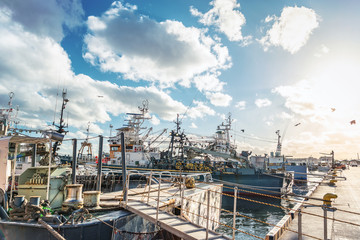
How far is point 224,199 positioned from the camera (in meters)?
28.2

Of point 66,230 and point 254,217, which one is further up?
point 66,230

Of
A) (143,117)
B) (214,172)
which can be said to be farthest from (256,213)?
(143,117)

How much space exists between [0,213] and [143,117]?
34.2m

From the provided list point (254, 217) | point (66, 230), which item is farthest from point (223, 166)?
point (66, 230)

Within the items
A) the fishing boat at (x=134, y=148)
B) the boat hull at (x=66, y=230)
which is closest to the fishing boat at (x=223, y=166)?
the fishing boat at (x=134, y=148)

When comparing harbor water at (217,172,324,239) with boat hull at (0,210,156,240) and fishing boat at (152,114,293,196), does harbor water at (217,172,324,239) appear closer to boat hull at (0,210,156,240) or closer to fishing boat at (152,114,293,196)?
fishing boat at (152,114,293,196)

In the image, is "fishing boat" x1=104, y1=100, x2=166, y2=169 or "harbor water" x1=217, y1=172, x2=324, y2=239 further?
"fishing boat" x1=104, y1=100, x2=166, y2=169

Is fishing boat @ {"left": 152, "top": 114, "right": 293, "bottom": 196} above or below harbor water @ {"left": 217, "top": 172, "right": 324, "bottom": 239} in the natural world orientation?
above

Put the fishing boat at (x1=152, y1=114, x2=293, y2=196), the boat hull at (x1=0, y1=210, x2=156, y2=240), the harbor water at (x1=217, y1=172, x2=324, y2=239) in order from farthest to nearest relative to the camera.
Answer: the fishing boat at (x1=152, y1=114, x2=293, y2=196) → the harbor water at (x1=217, y1=172, x2=324, y2=239) → the boat hull at (x1=0, y1=210, x2=156, y2=240)

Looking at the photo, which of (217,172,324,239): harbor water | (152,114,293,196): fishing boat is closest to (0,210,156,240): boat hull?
(217,172,324,239): harbor water

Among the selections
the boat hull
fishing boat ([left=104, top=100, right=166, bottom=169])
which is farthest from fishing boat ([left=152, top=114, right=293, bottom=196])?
the boat hull

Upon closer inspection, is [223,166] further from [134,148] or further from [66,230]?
[66,230]

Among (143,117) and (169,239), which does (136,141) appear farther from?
(169,239)

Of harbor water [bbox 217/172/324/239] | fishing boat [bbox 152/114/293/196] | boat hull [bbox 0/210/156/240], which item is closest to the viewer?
boat hull [bbox 0/210/156/240]
